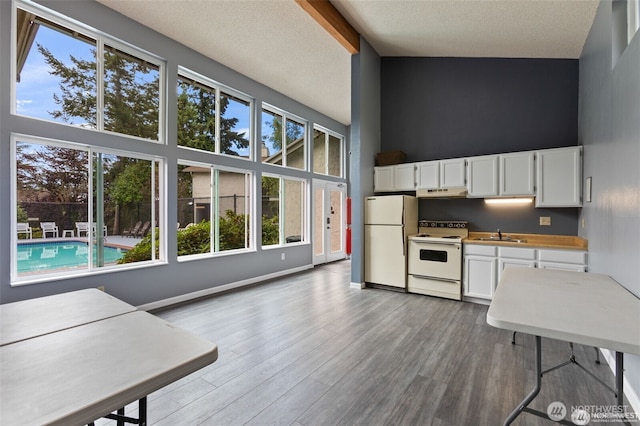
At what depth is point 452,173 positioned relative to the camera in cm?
450

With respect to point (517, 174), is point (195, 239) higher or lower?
lower

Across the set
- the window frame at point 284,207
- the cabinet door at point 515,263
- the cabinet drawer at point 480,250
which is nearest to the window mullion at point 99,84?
the window frame at point 284,207

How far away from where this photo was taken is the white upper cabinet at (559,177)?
143 inches

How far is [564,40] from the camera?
142 inches

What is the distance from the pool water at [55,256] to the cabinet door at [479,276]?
183 inches

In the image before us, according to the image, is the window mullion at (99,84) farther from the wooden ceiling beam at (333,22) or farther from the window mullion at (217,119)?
the wooden ceiling beam at (333,22)

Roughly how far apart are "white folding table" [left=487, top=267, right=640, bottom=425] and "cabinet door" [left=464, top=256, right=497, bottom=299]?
1.74 meters

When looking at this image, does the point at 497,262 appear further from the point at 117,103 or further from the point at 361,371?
the point at 117,103

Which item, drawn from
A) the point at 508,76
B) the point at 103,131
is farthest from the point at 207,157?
the point at 508,76

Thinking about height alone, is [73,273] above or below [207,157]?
below

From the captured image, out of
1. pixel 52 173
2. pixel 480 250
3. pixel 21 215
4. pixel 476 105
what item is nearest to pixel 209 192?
pixel 52 173

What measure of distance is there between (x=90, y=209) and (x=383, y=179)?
4.20 meters

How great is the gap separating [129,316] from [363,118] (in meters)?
4.41

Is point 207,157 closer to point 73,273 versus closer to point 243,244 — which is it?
point 243,244
